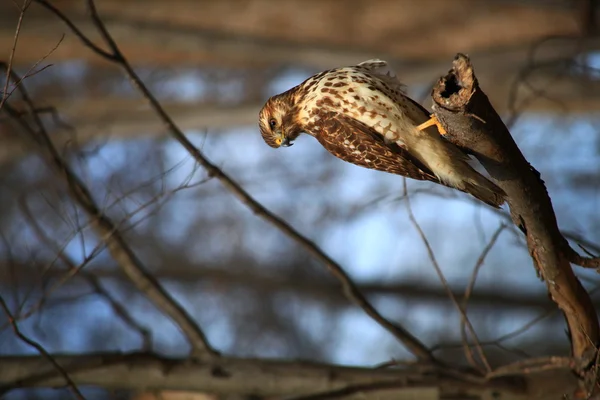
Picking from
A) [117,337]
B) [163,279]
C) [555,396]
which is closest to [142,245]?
[163,279]

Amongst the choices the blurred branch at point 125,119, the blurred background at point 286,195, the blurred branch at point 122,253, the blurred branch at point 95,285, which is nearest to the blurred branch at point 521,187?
the blurred branch at point 122,253

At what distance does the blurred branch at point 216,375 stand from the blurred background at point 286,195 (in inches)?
60.1

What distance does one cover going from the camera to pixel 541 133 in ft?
11.4

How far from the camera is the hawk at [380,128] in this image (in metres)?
1.26

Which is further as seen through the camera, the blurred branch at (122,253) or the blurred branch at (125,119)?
the blurred branch at (125,119)

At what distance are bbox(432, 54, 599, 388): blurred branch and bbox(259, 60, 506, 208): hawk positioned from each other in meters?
0.06

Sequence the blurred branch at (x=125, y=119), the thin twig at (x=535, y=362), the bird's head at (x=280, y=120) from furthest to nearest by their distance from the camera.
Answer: the blurred branch at (x=125, y=119) → the bird's head at (x=280, y=120) → the thin twig at (x=535, y=362)

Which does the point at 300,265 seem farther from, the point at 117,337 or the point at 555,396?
the point at 555,396

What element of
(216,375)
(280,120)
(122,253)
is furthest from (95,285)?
(280,120)

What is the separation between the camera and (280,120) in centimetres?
150

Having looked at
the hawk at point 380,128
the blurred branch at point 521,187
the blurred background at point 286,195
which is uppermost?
the blurred background at point 286,195

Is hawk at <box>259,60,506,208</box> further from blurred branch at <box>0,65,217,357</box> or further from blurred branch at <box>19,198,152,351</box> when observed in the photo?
blurred branch at <box>19,198,152,351</box>

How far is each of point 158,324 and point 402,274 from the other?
1296 mm

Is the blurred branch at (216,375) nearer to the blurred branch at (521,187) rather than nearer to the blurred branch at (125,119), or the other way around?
the blurred branch at (521,187)
